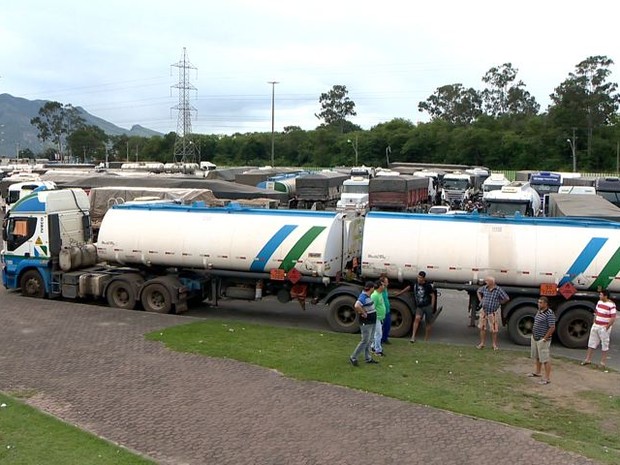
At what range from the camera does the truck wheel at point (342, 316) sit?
50.0 feet

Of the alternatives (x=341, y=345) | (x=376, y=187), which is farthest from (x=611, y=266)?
(x=376, y=187)

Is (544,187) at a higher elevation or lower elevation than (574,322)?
higher

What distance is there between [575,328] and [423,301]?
3.39m

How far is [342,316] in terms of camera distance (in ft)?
50.6

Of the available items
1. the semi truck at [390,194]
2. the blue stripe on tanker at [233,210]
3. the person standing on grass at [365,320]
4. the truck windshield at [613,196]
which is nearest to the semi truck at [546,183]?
the truck windshield at [613,196]

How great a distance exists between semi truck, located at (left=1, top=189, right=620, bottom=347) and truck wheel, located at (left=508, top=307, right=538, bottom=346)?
0.08 feet

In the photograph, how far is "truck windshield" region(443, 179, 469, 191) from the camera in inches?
1826

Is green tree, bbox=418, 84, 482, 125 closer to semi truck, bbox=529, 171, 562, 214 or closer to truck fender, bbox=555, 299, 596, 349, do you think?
semi truck, bbox=529, 171, 562, 214

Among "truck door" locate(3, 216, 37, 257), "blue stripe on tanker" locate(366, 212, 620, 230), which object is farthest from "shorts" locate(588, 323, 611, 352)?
"truck door" locate(3, 216, 37, 257)

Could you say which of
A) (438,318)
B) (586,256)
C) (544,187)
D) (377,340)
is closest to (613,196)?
(544,187)

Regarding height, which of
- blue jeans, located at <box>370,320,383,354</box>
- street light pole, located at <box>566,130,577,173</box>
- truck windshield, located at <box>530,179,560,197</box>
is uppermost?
street light pole, located at <box>566,130,577,173</box>

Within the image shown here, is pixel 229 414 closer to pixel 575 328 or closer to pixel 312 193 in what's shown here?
pixel 575 328

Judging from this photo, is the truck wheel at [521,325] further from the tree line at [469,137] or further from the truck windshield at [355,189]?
the tree line at [469,137]

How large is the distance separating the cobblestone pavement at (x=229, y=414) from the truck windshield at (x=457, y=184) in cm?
3504
